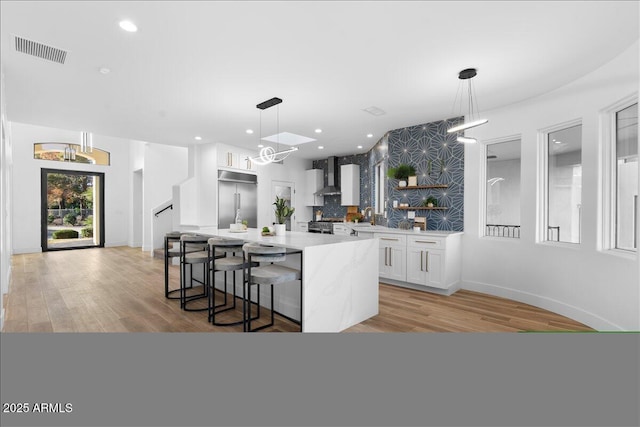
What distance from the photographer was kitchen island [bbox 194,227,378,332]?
2.84 m

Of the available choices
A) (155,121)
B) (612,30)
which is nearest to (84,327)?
(155,121)

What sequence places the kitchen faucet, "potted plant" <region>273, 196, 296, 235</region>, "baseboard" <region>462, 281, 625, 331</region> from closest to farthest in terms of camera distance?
"baseboard" <region>462, 281, 625, 331</region> < "potted plant" <region>273, 196, 296, 235</region> < the kitchen faucet

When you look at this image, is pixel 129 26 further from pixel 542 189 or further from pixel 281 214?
pixel 542 189

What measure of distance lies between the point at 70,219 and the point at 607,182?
11344 millimetres

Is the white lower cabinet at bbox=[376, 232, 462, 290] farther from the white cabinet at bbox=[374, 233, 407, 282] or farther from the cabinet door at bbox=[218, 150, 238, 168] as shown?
the cabinet door at bbox=[218, 150, 238, 168]

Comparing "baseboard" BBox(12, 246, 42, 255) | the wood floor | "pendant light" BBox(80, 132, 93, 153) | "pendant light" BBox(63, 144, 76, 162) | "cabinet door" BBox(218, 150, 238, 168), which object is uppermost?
"pendant light" BBox(80, 132, 93, 153)

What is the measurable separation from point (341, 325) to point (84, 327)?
256 centimetres

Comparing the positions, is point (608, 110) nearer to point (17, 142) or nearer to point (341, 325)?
point (341, 325)

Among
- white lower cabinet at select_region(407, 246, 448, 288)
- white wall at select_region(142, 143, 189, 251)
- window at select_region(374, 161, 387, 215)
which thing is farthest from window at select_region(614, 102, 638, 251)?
white wall at select_region(142, 143, 189, 251)

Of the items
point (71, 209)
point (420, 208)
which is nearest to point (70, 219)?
point (71, 209)

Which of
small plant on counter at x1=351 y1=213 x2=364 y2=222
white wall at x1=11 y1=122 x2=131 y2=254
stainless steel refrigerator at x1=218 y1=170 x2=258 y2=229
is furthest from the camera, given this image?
white wall at x1=11 y1=122 x2=131 y2=254

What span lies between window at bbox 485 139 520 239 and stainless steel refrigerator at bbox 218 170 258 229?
5.19 metres

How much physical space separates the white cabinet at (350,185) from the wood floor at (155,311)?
3446mm

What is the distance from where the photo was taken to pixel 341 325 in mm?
3094
